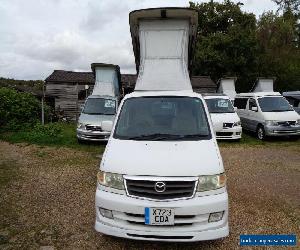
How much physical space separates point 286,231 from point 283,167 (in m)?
4.67

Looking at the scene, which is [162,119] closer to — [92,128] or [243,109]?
[92,128]

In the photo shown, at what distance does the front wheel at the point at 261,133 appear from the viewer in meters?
13.8

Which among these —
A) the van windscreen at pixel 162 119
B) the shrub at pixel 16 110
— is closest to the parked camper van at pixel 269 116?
the van windscreen at pixel 162 119

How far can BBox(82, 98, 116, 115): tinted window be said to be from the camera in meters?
13.5

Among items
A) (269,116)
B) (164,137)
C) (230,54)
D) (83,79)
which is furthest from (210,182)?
(230,54)

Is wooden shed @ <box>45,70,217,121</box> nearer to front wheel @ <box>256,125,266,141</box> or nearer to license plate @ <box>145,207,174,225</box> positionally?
front wheel @ <box>256,125,266,141</box>

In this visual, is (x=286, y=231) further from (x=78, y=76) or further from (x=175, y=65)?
(x=78, y=76)

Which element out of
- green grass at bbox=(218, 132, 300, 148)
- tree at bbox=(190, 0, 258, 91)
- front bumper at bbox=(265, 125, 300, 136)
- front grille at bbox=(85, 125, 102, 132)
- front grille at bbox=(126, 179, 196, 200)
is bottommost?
green grass at bbox=(218, 132, 300, 148)

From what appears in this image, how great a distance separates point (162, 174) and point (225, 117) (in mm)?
9940

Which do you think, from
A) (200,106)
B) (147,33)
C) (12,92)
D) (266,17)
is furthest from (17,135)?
(266,17)

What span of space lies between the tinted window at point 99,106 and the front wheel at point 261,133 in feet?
20.5

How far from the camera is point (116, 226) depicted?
13.2 ft

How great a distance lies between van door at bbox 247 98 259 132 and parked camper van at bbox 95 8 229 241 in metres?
9.50

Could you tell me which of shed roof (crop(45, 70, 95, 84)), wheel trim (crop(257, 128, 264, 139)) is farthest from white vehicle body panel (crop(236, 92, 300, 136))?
shed roof (crop(45, 70, 95, 84))
